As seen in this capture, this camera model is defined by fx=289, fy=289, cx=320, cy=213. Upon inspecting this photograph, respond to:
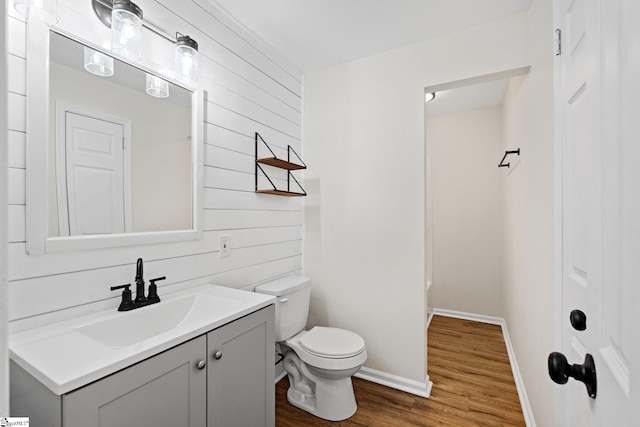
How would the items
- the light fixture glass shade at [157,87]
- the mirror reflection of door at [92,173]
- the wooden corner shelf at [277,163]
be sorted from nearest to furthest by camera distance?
the mirror reflection of door at [92,173] → the light fixture glass shade at [157,87] → the wooden corner shelf at [277,163]

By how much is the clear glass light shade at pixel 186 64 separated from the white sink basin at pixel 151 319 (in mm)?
1112

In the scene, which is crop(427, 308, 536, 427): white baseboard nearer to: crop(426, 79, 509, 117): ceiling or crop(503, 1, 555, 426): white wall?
crop(503, 1, 555, 426): white wall

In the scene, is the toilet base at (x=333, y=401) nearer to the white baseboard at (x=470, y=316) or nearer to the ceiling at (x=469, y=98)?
the white baseboard at (x=470, y=316)

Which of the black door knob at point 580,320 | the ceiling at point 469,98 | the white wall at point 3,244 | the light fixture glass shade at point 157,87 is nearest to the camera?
the white wall at point 3,244

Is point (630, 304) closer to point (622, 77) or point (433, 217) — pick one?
point (622, 77)

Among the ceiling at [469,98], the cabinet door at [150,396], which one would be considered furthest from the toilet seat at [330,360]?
the ceiling at [469,98]

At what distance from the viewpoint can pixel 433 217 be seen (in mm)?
3621

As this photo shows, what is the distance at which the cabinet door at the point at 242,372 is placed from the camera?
1.12 meters

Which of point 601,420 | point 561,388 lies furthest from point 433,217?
point 601,420

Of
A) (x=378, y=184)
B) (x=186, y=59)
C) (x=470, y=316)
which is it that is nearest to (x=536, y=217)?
(x=378, y=184)

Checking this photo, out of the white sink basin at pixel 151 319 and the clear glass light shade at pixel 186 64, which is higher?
the clear glass light shade at pixel 186 64

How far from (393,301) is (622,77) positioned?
1914 mm

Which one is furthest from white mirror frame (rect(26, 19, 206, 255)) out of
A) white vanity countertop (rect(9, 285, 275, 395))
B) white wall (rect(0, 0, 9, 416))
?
white wall (rect(0, 0, 9, 416))

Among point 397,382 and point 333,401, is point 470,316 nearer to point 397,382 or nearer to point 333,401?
point 397,382
